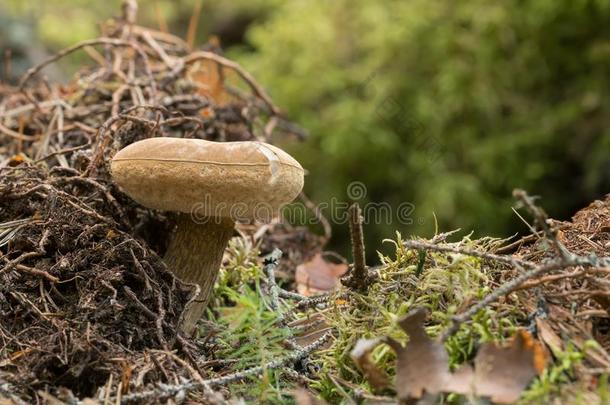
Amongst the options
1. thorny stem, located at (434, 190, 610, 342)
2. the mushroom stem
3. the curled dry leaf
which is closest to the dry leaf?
the curled dry leaf

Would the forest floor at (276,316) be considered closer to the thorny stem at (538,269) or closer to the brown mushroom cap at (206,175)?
the thorny stem at (538,269)

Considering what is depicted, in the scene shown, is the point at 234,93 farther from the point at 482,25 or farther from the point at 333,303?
the point at 482,25

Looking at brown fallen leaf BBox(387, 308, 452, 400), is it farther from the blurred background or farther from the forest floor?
the blurred background

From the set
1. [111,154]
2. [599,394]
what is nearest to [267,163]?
[111,154]

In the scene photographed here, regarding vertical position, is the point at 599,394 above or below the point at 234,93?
below

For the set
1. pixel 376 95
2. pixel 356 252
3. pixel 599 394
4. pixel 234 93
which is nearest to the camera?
pixel 599 394

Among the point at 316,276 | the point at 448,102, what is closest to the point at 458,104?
the point at 448,102

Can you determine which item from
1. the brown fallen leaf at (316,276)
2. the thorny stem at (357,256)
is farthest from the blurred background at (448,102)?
the thorny stem at (357,256)
